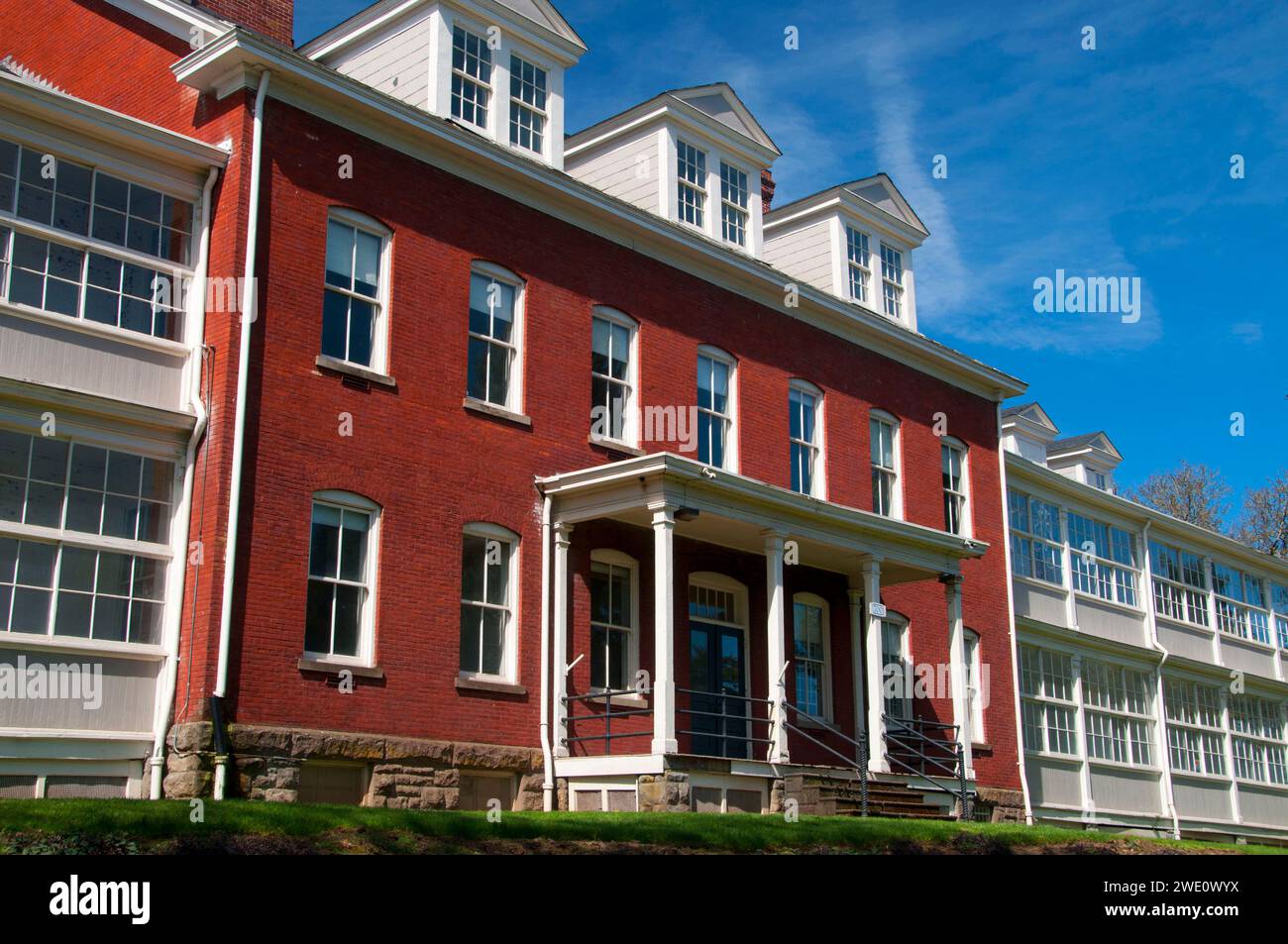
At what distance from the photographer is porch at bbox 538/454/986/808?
61.2ft

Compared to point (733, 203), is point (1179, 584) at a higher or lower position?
lower

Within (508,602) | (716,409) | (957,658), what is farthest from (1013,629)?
(508,602)

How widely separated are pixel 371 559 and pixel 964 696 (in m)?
10.6

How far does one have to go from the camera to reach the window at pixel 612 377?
20875 millimetres

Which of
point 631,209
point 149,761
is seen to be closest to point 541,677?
point 149,761

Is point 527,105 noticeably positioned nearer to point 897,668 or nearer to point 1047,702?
point 897,668

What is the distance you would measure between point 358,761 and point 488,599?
Answer: 302 cm

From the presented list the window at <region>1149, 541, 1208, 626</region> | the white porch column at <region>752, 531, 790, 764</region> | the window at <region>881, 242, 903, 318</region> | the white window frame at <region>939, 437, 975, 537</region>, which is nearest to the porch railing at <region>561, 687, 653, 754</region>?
the white porch column at <region>752, 531, 790, 764</region>

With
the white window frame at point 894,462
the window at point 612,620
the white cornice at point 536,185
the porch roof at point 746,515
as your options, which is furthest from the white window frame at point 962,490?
the window at point 612,620

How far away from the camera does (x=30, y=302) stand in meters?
15.6

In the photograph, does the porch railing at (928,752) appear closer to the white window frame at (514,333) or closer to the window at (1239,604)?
the white window frame at (514,333)

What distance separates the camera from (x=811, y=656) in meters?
23.5

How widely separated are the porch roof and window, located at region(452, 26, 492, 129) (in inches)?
214

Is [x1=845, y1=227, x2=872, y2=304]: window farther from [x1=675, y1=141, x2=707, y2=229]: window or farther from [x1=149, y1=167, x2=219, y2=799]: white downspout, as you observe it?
[x1=149, y1=167, x2=219, y2=799]: white downspout
